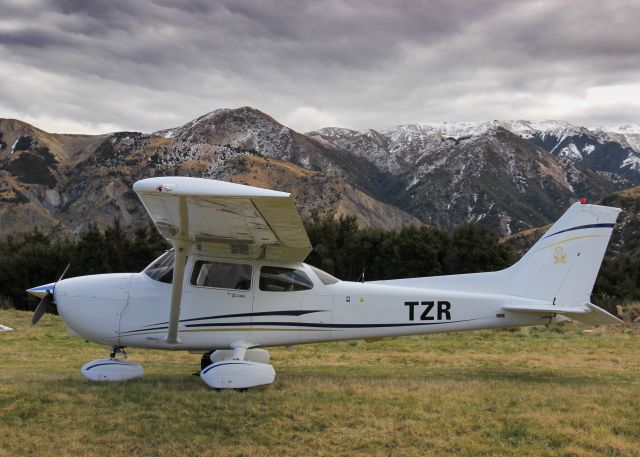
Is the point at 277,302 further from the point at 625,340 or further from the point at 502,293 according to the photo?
the point at 625,340

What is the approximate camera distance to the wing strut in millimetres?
6744

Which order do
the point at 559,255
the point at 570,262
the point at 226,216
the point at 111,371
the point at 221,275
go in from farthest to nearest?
the point at 559,255, the point at 570,262, the point at 221,275, the point at 111,371, the point at 226,216

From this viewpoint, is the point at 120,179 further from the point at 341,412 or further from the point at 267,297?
the point at 341,412

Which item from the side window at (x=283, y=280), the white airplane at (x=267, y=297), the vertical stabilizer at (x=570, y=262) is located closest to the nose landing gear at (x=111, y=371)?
the white airplane at (x=267, y=297)

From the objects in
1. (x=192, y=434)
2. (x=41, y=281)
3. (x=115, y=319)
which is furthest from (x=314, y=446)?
(x=41, y=281)

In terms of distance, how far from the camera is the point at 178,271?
730cm

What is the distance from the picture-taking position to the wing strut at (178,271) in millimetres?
6744

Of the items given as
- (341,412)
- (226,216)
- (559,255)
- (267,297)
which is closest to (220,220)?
(226,216)

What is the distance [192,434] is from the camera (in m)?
5.66

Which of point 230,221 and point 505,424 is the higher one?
point 230,221

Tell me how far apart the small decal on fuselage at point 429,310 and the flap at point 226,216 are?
6.10 ft

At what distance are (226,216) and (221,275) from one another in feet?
5.31

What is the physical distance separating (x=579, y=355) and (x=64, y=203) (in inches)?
6174

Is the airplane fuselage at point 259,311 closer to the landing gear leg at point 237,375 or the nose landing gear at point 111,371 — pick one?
the nose landing gear at point 111,371
